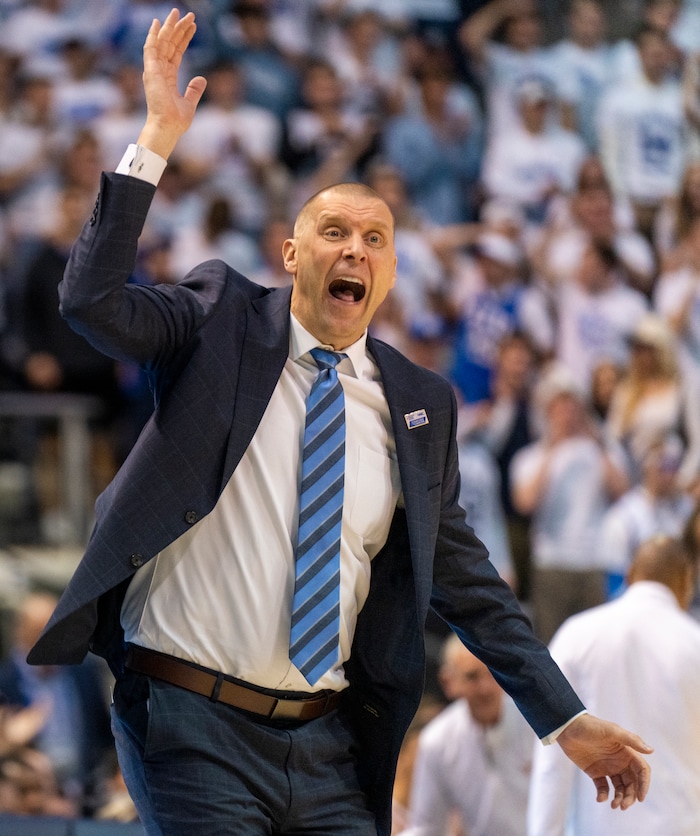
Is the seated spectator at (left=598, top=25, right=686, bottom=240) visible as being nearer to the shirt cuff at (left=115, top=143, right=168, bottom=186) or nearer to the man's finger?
the man's finger

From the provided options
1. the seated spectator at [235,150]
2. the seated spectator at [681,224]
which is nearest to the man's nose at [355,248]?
the seated spectator at [235,150]

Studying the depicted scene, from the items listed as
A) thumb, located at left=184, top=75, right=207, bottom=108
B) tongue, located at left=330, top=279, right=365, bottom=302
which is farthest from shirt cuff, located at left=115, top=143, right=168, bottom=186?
tongue, located at left=330, top=279, right=365, bottom=302

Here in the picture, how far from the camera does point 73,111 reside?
7.66 metres

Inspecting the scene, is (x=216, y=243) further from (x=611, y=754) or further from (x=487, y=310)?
(x=611, y=754)

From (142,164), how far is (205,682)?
950 mm

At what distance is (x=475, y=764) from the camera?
16.3 feet

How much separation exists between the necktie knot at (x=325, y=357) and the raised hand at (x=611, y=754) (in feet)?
2.92

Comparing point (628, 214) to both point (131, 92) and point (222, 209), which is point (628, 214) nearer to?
point (222, 209)

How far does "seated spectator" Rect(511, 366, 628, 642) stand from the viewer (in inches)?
267

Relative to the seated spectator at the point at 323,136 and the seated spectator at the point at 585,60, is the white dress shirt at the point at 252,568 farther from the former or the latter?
the seated spectator at the point at 585,60

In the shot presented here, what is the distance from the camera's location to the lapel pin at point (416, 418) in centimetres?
262

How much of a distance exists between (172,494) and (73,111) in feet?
19.1

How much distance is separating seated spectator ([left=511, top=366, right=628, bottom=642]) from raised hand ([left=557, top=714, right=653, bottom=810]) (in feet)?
13.3

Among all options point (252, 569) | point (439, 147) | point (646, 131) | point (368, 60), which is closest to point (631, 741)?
point (252, 569)
